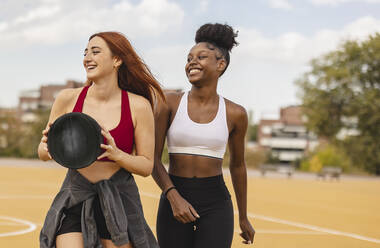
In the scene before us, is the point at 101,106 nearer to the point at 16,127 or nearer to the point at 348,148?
the point at 348,148

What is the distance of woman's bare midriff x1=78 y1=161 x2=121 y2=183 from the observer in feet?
10.8

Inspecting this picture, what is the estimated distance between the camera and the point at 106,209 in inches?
126

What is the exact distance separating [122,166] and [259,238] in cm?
732

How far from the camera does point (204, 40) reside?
424 cm

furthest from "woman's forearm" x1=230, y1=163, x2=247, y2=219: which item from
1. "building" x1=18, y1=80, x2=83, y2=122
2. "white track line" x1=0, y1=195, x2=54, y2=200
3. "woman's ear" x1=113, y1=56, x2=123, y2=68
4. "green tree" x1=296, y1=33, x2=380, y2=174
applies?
"building" x1=18, y1=80, x2=83, y2=122

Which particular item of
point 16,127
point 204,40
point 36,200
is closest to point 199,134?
point 204,40

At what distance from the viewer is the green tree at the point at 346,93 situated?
122 feet

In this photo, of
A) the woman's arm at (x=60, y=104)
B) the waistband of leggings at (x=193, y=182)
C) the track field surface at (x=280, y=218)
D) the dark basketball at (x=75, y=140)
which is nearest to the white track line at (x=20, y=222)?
the track field surface at (x=280, y=218)

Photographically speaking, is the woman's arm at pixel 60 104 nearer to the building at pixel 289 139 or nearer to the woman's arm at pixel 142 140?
the woman's arm at pixel 142 140

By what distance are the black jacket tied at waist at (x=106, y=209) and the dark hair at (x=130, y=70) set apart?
0.53 metres

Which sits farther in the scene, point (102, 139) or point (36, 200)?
point (36, 200)

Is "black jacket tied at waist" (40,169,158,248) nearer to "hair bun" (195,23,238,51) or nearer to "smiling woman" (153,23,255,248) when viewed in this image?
"smiling woman" (153,23,255,248)

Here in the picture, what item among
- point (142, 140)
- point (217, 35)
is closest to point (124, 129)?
point (142, 140)

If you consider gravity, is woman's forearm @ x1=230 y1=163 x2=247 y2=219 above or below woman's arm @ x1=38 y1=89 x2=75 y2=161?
below
